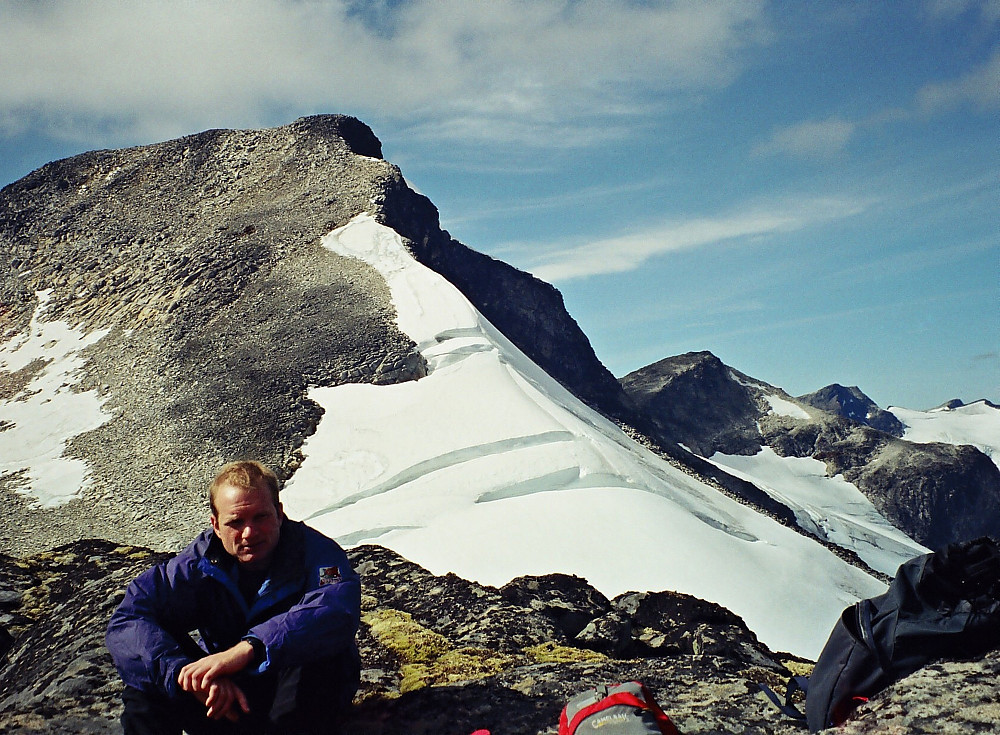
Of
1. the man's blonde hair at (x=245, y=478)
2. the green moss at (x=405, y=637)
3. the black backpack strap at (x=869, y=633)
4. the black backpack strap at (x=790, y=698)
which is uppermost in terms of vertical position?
the man's blonde hair at (x=245, y=478)

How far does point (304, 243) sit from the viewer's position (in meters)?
51.5

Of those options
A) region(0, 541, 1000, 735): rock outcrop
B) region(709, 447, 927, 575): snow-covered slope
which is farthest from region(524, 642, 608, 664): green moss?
region(709, 447, 927, 575): snow-covered slope

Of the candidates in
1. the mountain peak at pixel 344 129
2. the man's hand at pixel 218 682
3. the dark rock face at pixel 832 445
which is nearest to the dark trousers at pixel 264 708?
the man's hand at pixel 218 682

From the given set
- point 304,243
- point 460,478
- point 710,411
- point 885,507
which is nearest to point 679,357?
point 710,411

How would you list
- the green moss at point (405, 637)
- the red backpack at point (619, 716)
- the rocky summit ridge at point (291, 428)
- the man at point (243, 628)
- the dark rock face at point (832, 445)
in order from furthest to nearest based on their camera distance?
1. the dark rock face at point (832, 445)
2. the green moss at point (405, 637)
3. the rocky summit ridge at point (291, 428)
4. the man at point (243, 628)
5. the red backpack at point (619, 716)

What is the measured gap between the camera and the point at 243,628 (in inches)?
186

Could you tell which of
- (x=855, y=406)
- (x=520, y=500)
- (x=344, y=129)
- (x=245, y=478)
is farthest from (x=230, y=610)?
(x=855, y=406)

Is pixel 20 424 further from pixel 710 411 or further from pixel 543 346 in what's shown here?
pixel 710 411

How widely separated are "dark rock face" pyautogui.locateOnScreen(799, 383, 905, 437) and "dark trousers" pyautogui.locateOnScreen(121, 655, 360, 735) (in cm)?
18859

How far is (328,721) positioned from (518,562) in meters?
19.8

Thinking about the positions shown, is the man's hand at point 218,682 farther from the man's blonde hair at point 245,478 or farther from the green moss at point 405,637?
the green moss at point 405,637

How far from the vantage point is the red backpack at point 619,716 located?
381cm

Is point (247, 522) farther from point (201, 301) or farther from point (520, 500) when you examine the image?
point (201, 301)

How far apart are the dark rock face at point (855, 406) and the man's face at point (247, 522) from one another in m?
188
